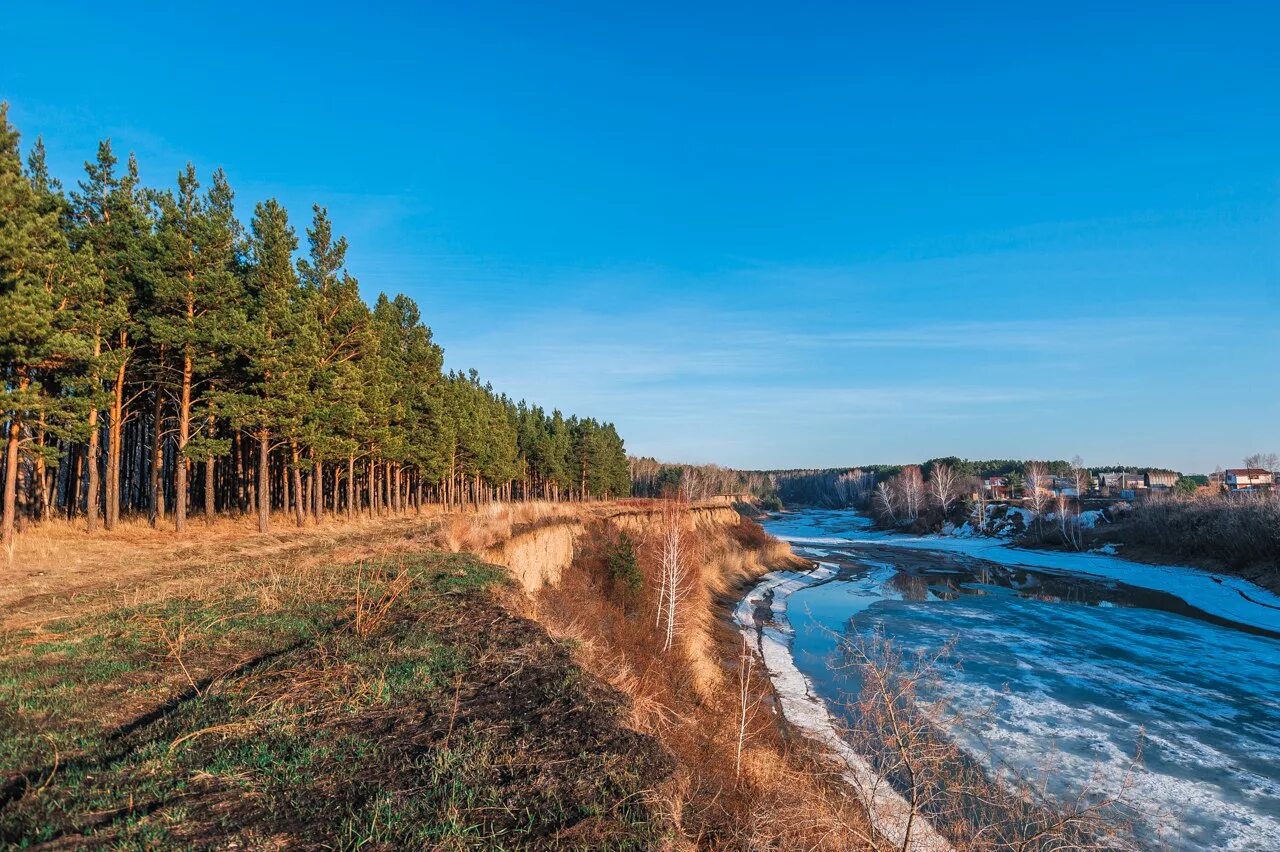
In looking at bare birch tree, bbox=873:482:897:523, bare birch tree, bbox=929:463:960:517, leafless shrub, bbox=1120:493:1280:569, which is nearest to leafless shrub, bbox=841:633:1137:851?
leafless shrub, bbox=1120:493:1280:569

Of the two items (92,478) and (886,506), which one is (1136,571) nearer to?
(886,506)

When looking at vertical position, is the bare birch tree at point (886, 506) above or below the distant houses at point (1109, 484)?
below

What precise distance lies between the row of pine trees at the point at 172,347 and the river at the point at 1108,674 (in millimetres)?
23241

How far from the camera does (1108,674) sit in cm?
2089

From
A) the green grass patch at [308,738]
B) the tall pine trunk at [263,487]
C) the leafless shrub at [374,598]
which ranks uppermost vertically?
the tall pine trunk at [263,487]

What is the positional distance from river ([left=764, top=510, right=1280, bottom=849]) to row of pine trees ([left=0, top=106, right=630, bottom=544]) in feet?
76.2

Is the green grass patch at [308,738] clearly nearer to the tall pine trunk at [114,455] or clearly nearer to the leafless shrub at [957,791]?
the leafless shrub at [957,791]

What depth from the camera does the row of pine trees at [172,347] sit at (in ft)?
59.0

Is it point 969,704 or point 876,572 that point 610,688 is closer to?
point 969,704

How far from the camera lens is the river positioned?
1277 centimetres

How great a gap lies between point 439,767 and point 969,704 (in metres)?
17.6

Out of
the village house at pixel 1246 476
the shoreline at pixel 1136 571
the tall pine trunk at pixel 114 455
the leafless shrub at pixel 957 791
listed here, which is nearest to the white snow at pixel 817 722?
the leafless shrub at pixel 957 791

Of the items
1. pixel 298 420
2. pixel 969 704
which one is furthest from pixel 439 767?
pixel 298 420

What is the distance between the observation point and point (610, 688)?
26.1ft
